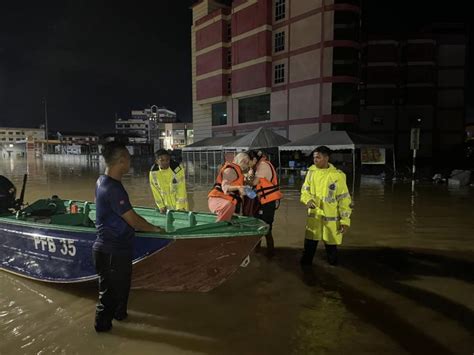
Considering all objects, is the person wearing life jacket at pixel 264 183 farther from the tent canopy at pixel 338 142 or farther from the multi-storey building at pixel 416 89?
the multi-storey building at pixel 416 89

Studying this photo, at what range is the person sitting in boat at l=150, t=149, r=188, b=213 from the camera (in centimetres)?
589

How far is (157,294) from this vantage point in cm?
458

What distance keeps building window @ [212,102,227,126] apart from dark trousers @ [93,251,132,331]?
1211 inches

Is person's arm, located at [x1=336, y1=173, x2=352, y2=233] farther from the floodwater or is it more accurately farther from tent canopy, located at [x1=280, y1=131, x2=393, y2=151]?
tent canopy, located at [x1=280, y1=131, x2=393, y2=151]

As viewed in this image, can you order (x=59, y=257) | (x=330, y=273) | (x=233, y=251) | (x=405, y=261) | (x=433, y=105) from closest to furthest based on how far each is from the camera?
(x=233, y=251) → (x=59, y=257) → (x=330, y=273) → (x=405, y=261) → (x=433, y=105)

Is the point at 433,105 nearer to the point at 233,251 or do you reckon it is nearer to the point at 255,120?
the point at 255,120

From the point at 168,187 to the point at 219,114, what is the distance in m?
29.4

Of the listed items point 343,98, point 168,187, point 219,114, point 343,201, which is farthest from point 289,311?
point 219,114

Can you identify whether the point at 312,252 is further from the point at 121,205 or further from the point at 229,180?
the point at 121,205

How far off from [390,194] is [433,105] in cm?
2680

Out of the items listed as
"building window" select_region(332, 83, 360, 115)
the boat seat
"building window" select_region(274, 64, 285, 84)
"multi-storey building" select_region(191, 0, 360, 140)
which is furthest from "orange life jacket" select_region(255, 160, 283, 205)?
"building window" select_region(274, 64, 285, 84)

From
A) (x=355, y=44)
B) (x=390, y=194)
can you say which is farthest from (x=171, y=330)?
(x=355, y=44)

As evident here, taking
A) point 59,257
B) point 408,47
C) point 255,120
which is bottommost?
point 59,257

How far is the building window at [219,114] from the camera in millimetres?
33844
